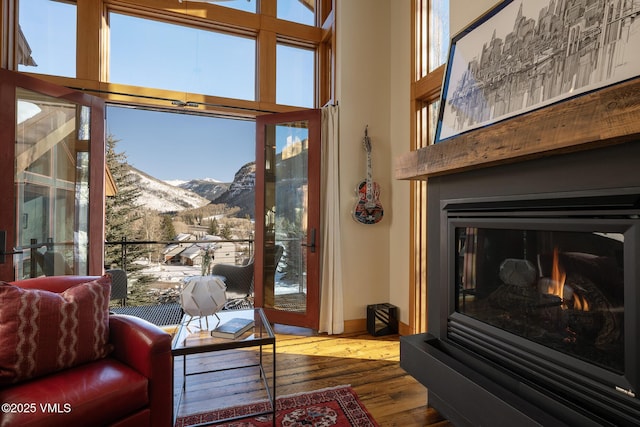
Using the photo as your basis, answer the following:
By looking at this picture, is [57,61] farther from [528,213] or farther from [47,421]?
[528,213]

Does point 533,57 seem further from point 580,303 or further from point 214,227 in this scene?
point 214,227

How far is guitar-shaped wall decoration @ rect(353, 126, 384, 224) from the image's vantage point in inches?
131

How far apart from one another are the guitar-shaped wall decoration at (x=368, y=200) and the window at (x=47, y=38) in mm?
2868

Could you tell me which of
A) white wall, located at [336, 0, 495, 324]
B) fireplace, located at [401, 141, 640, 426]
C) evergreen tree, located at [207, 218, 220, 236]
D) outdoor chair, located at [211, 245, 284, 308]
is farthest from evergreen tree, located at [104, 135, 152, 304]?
fireplace, located at [401, 141, 640, 426]

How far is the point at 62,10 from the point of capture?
9.73ft

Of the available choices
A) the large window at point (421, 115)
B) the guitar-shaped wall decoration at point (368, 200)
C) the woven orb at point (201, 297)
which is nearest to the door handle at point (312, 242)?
the guitar-shaped wall decoration at point (368, 200)

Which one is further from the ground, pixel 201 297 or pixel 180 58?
pixel 180 58

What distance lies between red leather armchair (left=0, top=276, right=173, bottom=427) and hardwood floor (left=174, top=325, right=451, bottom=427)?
55cm

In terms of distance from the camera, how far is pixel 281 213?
348 centimetres

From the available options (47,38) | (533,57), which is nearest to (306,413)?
(533,57)

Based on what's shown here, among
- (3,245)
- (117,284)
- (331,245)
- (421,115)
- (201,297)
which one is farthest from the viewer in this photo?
(117,284)

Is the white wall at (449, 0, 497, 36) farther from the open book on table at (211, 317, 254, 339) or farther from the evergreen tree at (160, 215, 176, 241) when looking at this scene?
the evergreen tree at (160, 215, 176, 241)

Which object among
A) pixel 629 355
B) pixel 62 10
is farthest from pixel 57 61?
pixel 629 355

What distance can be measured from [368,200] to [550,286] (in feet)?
6.59
